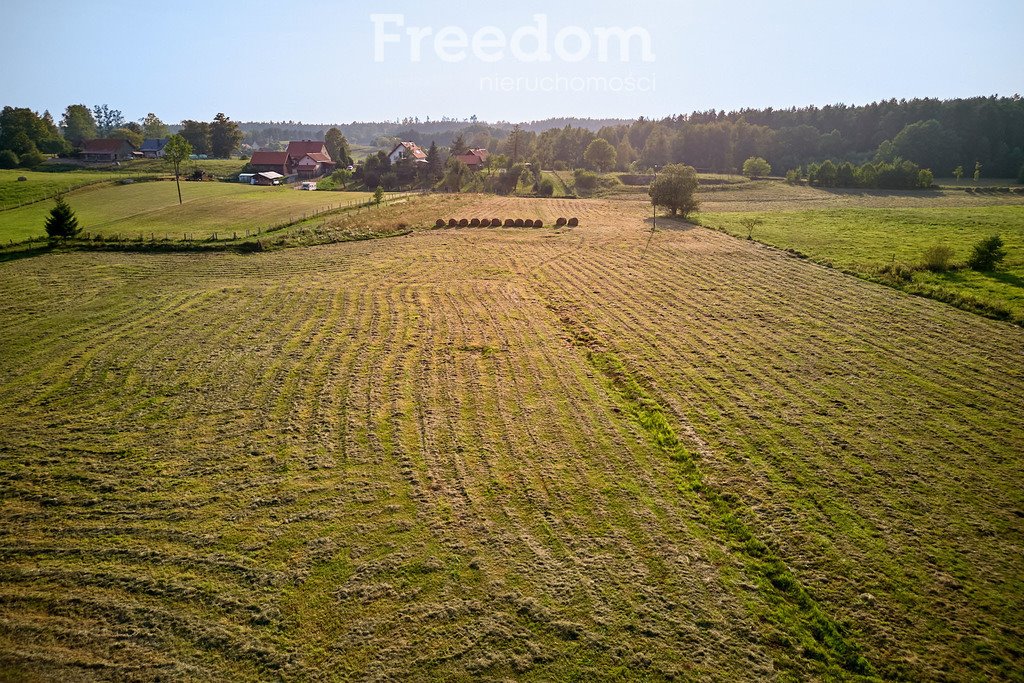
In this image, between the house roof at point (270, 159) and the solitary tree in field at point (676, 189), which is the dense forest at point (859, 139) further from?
the solitary tree in field at point (676, 189)

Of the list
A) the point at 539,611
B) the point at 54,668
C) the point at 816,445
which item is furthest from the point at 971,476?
the point at 54,668


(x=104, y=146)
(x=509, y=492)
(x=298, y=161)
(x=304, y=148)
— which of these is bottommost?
(x=509, y=492)

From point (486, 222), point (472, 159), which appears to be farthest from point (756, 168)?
point (486, 222)

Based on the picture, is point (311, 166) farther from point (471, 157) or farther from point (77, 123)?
point (77, 123)

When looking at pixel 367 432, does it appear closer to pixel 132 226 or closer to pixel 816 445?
pixel 816 445

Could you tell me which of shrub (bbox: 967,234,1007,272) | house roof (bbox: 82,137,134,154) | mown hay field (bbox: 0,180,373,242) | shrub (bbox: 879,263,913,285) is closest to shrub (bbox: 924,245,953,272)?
shrub (bbox: 879,263,913,285)

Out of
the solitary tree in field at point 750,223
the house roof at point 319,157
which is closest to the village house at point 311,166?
the house roof at point 319,157
